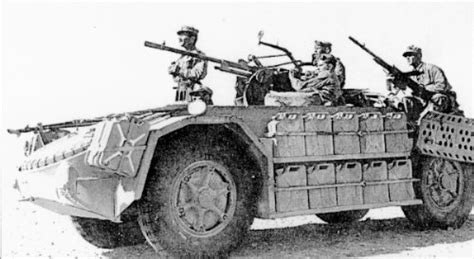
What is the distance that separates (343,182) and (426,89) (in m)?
2.42

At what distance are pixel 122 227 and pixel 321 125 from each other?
2657 millimetres

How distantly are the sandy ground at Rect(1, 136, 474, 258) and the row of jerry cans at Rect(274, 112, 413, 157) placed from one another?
3.63 ft

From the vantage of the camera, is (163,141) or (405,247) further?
(405,247)

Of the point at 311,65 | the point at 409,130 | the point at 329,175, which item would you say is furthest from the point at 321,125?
the point at 311,65

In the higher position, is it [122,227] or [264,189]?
[264,189]

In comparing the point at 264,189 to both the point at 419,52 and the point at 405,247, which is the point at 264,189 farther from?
the point at 419,52

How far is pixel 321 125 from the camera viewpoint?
25.1 ft

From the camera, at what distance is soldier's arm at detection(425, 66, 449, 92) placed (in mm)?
9391

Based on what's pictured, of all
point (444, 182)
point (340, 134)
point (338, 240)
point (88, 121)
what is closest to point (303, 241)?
point (338, 240)

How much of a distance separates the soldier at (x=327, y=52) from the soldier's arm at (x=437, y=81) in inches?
45.9

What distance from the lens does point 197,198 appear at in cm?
680

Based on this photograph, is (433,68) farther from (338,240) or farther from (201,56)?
(201,56)

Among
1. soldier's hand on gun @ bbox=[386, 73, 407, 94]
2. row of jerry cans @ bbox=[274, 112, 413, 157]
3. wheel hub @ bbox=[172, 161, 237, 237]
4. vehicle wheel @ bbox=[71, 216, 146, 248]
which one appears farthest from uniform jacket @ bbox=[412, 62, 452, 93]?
vehicle wheel @ bbox=[71, 216, 146, 248]

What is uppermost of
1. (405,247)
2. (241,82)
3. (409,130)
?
(241,82)
